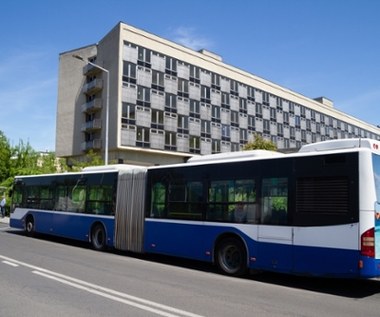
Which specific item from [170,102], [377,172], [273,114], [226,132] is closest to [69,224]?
[377,172]

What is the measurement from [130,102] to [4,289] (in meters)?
43.9

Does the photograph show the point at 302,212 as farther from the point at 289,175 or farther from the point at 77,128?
the point at 77,128

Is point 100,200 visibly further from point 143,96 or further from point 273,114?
point 273,114

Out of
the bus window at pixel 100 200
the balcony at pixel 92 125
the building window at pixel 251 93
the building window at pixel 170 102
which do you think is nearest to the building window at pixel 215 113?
the building window at pixel 170 102

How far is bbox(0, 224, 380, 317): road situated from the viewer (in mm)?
7184

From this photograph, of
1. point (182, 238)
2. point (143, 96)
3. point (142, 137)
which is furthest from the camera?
point (143, 96)

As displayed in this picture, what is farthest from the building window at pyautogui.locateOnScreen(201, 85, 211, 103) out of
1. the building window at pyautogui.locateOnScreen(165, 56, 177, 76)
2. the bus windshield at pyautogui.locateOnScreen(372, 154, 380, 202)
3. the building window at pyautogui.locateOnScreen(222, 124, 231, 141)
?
the bus windshield at pyautogui.locateOnScreen(372, 154, 380, 202)

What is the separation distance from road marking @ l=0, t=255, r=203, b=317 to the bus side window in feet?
12.6

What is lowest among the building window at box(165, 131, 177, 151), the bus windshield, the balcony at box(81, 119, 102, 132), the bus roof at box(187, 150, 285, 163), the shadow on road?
the shadow on road

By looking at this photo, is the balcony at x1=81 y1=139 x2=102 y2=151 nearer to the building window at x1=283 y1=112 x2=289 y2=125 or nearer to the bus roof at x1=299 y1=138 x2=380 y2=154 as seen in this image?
the building window at x1=283 y1=112 x2=289 y2=125

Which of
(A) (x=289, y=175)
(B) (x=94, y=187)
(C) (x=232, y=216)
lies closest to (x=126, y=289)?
(C) (x=232, y=216)

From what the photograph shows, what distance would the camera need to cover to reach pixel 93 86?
5431 cm

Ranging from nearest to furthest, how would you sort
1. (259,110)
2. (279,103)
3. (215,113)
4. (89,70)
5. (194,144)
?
(89,70)
(194,144)
(215,113)
(259,110)
(279,103)

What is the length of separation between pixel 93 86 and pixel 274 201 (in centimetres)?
4677
